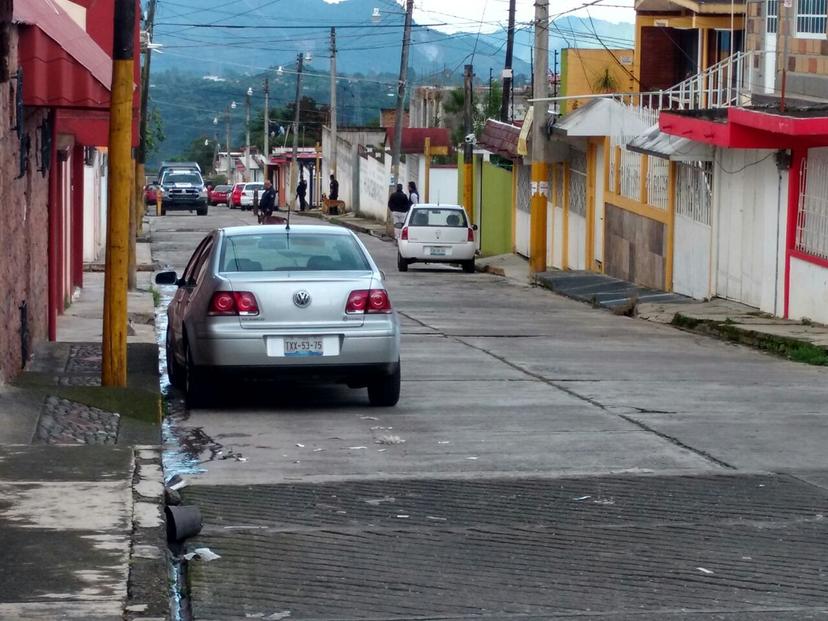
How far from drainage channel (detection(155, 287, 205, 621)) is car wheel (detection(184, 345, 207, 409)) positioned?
0.11 m

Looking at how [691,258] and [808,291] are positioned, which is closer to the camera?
[808,291]

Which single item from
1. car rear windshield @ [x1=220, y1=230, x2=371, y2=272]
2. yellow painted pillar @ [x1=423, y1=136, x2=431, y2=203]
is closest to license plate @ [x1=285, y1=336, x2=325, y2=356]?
car rear windshield @ [x1=220, y1=230, x2=371, y2=272]

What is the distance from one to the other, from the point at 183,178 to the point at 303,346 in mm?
56030

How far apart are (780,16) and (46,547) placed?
704 inches

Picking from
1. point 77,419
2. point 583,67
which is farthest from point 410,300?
point 77,419

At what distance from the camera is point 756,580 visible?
→ 7.09 m

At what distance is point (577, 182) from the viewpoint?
115ft

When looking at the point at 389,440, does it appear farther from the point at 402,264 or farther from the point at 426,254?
the point at 402,264

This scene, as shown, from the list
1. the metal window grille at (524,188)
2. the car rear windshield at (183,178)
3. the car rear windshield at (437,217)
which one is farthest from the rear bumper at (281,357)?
the car rear windshield at (183,178)

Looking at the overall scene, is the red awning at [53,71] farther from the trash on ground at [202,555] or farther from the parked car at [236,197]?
the parked car at [236,197]

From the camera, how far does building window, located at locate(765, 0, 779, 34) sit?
23428mm

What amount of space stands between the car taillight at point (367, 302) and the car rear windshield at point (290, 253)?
15.8 inches

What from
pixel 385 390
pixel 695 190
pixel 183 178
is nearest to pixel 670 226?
pixel 695 190

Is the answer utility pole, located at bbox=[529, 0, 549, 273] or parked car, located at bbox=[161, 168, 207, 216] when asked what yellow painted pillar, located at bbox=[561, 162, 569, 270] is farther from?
parked car, located at bbox=[161, 168, 207, 216]
